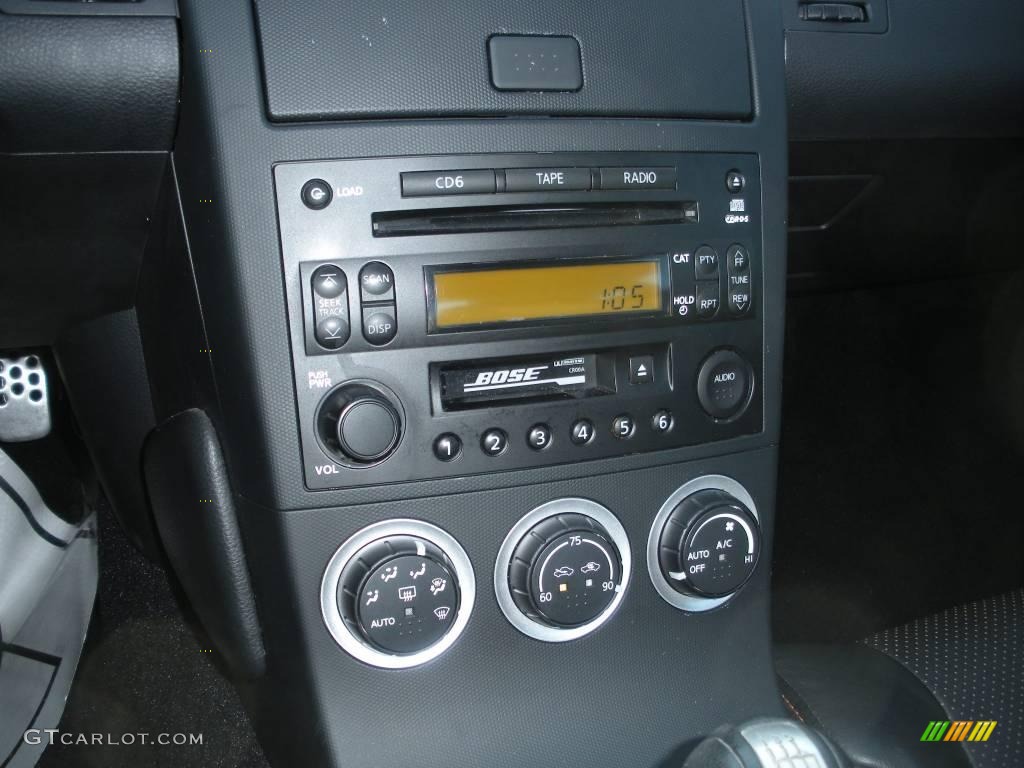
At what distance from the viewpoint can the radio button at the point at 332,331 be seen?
33.2 inches

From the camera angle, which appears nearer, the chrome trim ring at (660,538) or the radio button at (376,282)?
the radio button at (376,282)

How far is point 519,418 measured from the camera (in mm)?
912

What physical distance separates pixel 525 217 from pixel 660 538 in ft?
1.20

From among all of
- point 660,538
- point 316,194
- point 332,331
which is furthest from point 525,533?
point 316,194

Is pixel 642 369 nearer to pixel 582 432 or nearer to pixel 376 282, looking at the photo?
pixel 582 432

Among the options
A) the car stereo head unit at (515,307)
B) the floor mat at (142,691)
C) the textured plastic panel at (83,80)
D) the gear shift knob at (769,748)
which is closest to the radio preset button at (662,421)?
the car stereo head unit at (515,307)

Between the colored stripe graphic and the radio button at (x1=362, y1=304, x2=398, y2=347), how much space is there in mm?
692

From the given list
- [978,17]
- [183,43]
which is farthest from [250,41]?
[978,17]

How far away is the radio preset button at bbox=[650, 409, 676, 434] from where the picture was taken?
971 mm

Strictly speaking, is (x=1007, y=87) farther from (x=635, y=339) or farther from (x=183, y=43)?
(x=183, y=43)

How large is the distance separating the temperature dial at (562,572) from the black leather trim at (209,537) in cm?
27

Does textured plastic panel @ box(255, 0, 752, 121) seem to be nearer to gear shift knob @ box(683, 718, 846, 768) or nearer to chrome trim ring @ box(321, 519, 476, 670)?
chrome trim ring @ box(321, 519, 476, 670)

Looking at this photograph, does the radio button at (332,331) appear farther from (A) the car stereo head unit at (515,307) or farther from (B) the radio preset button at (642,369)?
(B) the radio preset button at (642,369)

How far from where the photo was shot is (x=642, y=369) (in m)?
0.96
